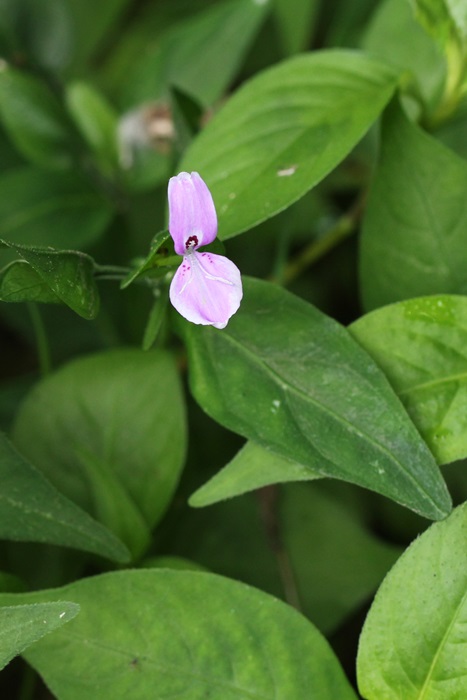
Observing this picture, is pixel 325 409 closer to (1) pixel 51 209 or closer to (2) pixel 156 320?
(2) pixel 156 320

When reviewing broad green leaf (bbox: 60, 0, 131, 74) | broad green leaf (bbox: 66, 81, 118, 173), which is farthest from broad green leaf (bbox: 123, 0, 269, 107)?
broad green leaf (bbox: 60, 0, 131, 74)

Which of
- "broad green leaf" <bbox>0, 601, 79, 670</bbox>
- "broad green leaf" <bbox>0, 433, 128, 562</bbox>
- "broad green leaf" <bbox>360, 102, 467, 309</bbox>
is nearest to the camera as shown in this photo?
"broad green leaf" <bbox>0, 601, 79, 670</bbox>

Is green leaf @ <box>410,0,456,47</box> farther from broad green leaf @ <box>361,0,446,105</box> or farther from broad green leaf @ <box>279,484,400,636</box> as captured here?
broad green leaf @ <box>279,484,400,636</box>

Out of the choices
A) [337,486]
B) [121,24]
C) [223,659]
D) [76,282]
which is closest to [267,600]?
[223,659]

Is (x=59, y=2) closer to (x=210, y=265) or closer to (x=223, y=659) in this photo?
(x=210, y=265)

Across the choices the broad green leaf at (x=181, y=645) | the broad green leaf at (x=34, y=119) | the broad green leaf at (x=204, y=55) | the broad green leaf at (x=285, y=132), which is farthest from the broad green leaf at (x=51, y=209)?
the broad green leaf at (x=181, y=645)

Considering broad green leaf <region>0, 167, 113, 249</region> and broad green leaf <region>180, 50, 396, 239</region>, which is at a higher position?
broad green leaf <region>180, 50, 396, 239</region>
